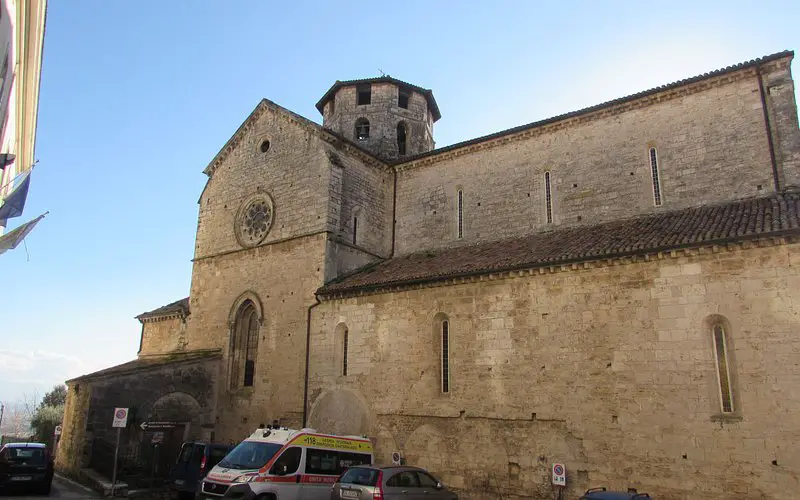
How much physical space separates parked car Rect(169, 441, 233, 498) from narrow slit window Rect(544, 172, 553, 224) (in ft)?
39.9

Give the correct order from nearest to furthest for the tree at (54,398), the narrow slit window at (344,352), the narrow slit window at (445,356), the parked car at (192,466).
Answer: the parked car at (192,466) → the narrow slit window at (445,356) → the narrow slit window at (344,352) → the tree at (54,398)

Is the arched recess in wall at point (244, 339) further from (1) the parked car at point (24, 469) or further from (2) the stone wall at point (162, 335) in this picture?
(1) the parked car at point (24, 469)

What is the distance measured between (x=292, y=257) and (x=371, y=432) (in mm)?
6913

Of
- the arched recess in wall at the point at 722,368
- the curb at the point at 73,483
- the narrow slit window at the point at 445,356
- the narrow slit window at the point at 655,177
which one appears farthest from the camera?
the narrow slit window at the point at 655,177

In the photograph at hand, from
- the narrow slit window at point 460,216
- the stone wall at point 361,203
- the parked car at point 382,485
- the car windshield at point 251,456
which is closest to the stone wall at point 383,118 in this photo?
the stone wall at point 361,203

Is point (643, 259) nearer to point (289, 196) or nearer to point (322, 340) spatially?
point (322, 340)

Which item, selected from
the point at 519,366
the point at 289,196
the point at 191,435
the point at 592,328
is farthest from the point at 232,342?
the point at 592,328

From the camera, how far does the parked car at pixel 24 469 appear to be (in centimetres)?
1549

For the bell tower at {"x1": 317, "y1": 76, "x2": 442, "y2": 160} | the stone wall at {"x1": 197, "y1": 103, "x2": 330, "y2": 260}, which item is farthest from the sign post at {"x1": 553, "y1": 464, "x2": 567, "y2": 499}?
the bell tower at {"x1": 317, "y1": 76, "x2": 442, "y2": 160}

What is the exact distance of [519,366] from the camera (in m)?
15.5

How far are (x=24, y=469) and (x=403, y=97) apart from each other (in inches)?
804

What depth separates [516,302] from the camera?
16.0 meters

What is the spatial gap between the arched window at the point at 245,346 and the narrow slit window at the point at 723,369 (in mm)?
14575

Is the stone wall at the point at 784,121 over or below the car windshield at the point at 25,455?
over
